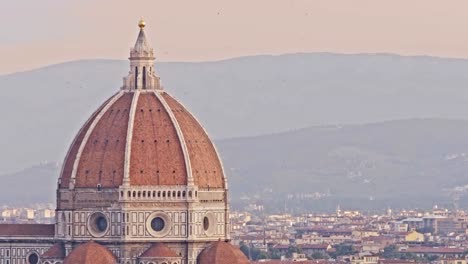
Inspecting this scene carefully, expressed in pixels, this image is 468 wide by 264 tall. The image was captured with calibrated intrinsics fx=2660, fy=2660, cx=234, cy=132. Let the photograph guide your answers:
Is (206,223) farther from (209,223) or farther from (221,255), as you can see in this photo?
(221,255)

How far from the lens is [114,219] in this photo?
10625 cm

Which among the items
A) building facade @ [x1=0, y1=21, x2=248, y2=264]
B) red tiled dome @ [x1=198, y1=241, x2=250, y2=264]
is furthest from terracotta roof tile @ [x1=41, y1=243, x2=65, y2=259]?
red tiled dome @ [x1=198, y1=241, x2=250, y2=264]

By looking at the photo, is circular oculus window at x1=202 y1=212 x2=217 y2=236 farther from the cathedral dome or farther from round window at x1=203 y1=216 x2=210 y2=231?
the cathedral dome

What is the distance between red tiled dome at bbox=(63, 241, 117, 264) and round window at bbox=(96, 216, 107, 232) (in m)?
2.18

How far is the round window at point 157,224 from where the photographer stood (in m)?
106

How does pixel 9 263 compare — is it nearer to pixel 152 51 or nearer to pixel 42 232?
pixel 42 232

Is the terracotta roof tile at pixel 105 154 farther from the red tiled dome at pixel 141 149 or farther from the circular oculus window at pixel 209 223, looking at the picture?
the circular oculus window at pixel 209 223

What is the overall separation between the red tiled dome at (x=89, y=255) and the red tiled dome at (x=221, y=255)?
359 cm

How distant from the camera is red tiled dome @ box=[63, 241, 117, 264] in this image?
Answer: 10269 centimetres

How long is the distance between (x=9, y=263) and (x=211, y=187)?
29.0 ft

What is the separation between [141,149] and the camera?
348ft

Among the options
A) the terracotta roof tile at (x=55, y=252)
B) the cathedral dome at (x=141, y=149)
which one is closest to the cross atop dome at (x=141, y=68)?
the cathedral dome at (x=141, y=149)

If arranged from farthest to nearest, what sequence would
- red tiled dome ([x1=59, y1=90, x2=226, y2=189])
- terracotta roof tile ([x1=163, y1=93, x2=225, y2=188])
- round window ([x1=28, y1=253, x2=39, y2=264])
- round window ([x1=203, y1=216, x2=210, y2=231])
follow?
1. round window ([x1=28, y1=253, x2=39, y2=264])
2. round window ([x1=203, y1=216, x2=210, y2=231])
3. terracotta roof tile ([x1=163, y1=93, x2=225, y2=188])
4. red tiled dome ([x1=59, y1=90, x2=226, y2=189])

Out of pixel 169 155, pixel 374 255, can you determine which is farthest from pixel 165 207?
pixel 374 255
